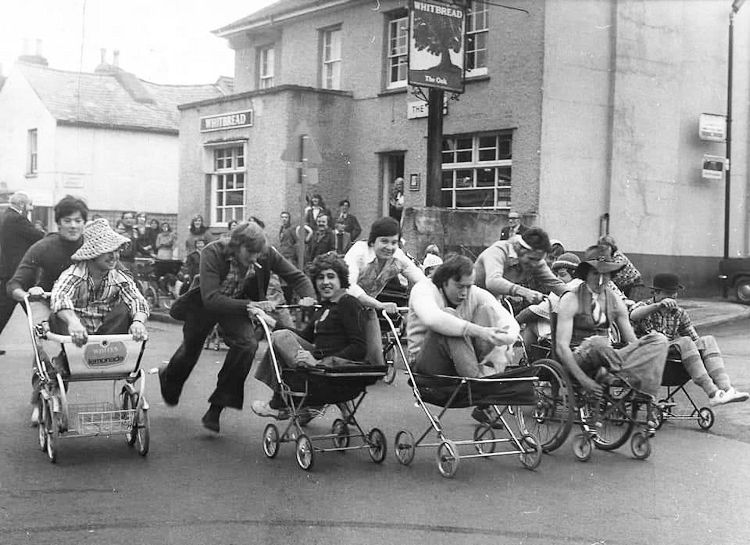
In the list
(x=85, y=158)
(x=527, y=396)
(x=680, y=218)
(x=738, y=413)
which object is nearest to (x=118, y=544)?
(x=527, y=396)

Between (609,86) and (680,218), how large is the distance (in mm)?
3571

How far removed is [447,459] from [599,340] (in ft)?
5.25

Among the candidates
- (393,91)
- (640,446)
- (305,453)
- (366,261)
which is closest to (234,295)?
(305,453)

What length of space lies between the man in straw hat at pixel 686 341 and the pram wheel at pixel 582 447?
144cm

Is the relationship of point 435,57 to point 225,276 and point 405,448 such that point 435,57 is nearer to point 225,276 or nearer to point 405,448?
point 225,276

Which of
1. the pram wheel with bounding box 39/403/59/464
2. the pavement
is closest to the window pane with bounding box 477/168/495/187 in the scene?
the pavement

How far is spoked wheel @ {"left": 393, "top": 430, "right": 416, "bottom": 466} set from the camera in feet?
23.4

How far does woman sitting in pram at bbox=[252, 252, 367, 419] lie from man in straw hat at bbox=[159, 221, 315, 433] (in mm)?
376

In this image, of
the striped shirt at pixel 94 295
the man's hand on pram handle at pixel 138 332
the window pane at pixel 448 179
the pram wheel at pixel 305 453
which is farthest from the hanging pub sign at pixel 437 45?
the pram wheel at pixel 305 453

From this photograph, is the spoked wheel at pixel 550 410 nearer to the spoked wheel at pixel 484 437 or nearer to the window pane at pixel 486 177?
the spoked wheel at pixel 484 437

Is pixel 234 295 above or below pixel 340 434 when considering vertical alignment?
above

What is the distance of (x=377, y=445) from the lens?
7281mm

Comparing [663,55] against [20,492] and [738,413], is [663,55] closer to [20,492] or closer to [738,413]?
[738,413]

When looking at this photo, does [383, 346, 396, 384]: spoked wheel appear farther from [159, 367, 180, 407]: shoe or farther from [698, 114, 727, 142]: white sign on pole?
[698, 114, 727, 142]: white sign on pole
